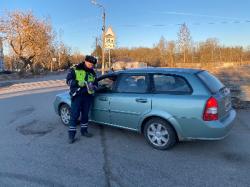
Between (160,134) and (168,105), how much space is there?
1.96 ft

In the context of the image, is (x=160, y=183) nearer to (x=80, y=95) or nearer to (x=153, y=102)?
(x=153, y=102)

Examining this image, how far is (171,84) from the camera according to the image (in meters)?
5.36

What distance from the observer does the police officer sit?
19.7ft

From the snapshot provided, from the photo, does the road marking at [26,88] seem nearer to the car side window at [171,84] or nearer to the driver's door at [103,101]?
the driver's door at [103,101]

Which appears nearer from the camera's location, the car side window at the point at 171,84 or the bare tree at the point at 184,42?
the car side window at the point at 171,84

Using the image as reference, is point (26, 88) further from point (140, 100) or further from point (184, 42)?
point (184, 42)

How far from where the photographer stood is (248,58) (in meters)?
51.6

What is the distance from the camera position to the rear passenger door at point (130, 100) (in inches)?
220

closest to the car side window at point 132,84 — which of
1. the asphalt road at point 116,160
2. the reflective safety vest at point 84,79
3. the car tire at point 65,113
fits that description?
the reflective safety vest at point 84,79

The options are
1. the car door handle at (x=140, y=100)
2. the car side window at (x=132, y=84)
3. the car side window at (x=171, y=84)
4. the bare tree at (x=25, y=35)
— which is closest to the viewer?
the car side window at (x=171, y=84)

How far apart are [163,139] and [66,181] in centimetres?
202

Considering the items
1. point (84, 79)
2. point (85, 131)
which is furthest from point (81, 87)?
point (85, 131)

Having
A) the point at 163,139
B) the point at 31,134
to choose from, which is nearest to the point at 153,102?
the point at 163,139

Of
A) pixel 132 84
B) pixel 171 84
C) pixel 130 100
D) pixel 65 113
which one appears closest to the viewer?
pixel 171 84
